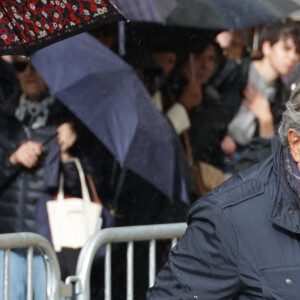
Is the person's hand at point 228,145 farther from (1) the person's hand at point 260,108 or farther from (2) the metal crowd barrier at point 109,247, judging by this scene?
(2) the metal crowd barrier at point 109,247

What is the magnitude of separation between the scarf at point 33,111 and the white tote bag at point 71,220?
16.8 inches

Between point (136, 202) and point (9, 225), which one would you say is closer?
point (9, 225)

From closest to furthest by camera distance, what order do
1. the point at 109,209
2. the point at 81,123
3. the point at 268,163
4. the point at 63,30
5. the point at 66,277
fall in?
1. the point at 268,163
2. the point at 63,30
3. the point at 66,277
4. the point at 81,123
5. the point at 109,209

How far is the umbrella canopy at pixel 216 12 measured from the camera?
5.47 metres

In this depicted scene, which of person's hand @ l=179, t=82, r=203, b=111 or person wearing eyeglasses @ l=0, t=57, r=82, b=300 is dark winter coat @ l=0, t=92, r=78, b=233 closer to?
person wearing eyeglasses @ l=0, t=57, r=82, b=300

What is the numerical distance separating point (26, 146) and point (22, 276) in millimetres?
847

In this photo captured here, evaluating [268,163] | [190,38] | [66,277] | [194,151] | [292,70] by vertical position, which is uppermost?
[190,38]

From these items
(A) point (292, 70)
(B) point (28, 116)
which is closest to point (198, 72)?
(A) point (292, 70)

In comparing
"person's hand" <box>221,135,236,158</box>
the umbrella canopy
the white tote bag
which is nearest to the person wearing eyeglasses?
the white tote bag

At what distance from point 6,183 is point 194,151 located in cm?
165

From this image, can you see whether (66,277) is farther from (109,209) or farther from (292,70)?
(292,70)

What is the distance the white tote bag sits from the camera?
4.90m

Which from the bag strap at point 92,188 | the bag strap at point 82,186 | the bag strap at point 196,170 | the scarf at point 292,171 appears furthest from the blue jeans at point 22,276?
the scarf at point 292,171

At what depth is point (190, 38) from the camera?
6.16 meters
